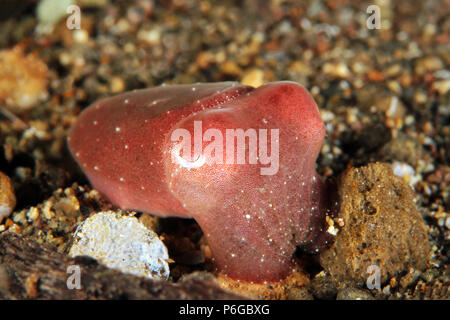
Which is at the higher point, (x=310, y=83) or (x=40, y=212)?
(x=310, y=83)

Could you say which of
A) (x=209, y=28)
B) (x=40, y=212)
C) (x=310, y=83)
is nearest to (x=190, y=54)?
(x=209, y=28)

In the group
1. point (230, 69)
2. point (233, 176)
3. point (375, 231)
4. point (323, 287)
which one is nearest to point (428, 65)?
point (230, 69)

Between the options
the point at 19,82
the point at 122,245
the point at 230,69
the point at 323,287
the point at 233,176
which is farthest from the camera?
the point at 230,69

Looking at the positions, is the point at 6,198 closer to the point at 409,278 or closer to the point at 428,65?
the point at 409,278

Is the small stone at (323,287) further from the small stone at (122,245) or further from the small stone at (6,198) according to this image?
the small stone at (6,198)

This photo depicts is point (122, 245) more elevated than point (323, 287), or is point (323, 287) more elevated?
point (122, 245)
